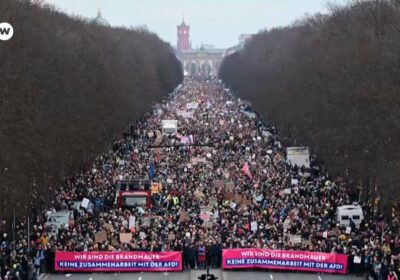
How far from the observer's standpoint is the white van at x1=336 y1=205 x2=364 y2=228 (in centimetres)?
4481

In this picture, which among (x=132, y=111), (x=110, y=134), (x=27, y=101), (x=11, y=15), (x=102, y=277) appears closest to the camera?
(x=102, y=277)

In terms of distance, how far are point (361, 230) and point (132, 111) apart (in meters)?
54.1

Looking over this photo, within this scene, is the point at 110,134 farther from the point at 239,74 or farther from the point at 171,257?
the point at 239,74

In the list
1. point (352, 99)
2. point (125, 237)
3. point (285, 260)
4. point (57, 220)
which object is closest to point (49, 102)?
point (57, 220)

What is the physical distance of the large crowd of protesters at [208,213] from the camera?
3803 cm

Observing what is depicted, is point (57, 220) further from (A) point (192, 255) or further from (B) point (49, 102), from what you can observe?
(B) point (49, 102)

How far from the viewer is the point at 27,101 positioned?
40.9m

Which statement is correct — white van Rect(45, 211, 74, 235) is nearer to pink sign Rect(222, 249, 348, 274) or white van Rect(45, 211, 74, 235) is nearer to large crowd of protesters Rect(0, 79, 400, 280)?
large crowd of protesters Rect(0, 79, 400, 280)

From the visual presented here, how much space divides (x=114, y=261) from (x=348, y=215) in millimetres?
11765

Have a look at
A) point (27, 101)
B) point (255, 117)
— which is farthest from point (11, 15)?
point (255, 117)

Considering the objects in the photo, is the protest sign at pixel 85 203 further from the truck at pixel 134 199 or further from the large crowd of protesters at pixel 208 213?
the truck at pixel 134 199

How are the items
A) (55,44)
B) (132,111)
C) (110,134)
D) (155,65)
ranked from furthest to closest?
(155,65), (132,111), (110,134), (55,44)

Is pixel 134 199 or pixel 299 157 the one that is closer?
pixel 134 199

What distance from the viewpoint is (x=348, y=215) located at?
147 ft
